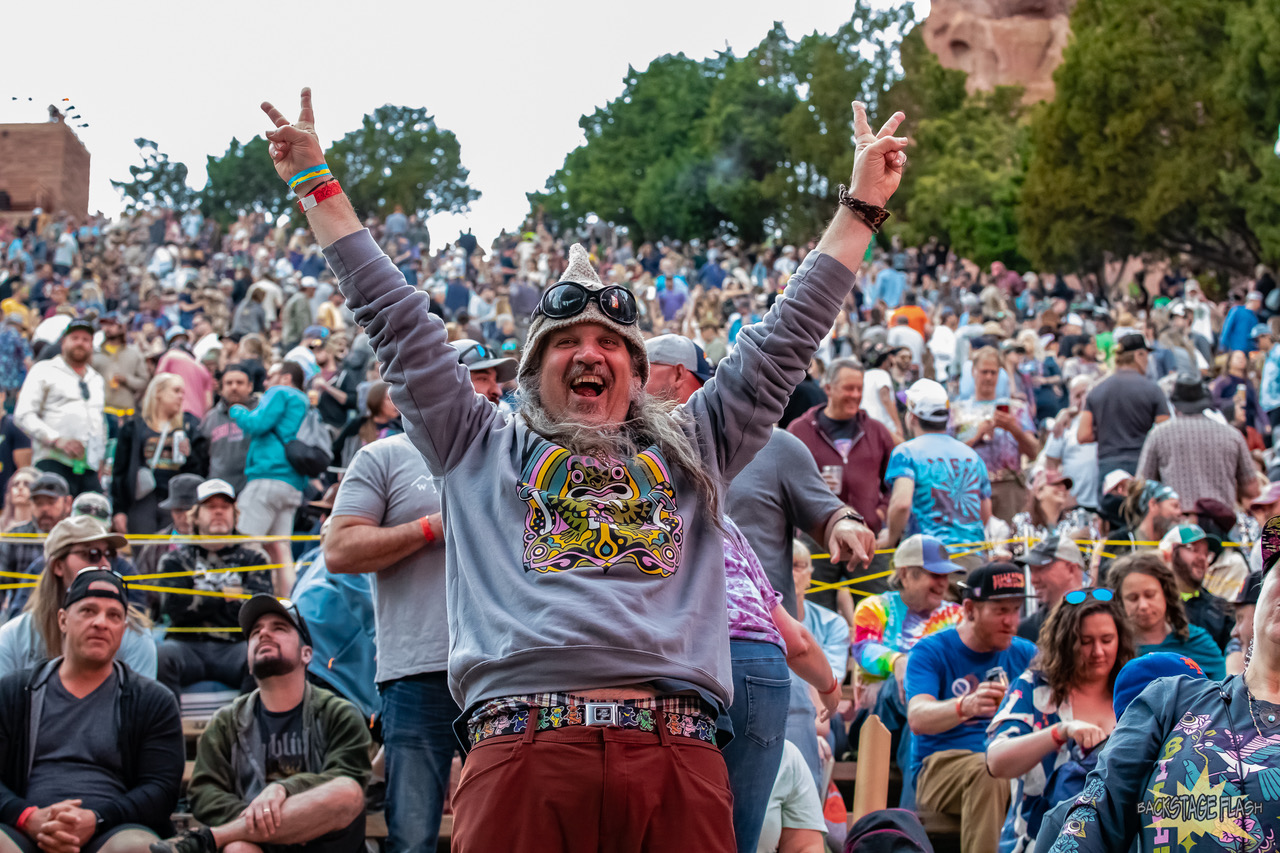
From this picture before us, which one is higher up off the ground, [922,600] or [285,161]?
[285,161]

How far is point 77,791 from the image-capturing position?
5.77 metres

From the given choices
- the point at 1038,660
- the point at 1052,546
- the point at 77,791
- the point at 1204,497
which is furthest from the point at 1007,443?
the point at 77,791

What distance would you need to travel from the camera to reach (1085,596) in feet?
18.1

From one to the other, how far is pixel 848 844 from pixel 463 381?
8.17 feet

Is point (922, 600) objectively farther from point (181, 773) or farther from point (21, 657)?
point (21, 657)

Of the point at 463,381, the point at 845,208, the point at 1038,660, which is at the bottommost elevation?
the point at 1038,660

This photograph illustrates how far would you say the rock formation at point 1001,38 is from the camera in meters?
61.0

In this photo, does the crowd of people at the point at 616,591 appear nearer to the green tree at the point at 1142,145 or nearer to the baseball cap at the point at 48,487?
the baseball cap at the point at 48,487

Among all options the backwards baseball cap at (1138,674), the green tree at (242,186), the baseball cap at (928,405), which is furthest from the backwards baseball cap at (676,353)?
the green tree at (242,186)

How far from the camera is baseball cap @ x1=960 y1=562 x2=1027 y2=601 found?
6.11 m

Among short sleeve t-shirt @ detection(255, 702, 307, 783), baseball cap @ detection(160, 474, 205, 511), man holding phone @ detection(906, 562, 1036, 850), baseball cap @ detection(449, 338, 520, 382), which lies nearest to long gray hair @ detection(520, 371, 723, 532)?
baseball cap @ detection(449, 338, 520, 382)

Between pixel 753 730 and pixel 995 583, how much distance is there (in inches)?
110

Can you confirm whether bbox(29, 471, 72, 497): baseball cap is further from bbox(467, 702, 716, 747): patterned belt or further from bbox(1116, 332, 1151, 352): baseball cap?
bbox(467, 702, 716, 747): patterned belt

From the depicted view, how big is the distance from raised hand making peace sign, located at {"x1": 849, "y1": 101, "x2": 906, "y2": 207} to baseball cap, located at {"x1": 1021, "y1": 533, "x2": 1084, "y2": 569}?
4231 millimetres
